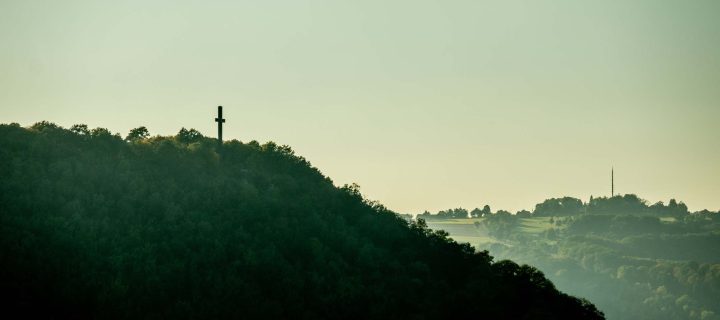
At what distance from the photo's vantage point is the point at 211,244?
6147 cm

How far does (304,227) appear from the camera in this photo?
234ft

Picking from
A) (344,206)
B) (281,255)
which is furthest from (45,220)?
(344,206)

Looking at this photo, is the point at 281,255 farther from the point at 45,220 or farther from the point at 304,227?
the point at 45,220

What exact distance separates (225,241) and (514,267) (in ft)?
115

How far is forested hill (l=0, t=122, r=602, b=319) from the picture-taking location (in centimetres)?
5150

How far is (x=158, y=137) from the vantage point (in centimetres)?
7725

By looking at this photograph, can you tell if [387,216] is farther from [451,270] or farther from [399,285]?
[399,285]

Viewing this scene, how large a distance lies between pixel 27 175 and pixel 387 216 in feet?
125

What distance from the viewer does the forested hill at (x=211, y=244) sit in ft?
169

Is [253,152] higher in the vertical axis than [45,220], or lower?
higher

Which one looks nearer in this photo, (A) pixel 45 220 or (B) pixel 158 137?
(A) pixel 45 220

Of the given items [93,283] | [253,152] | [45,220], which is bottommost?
[93,283]

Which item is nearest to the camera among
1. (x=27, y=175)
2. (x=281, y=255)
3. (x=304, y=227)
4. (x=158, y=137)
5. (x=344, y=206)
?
(x=27, y=175)

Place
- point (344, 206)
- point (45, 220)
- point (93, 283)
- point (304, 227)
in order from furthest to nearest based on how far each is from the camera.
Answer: point (344, 206)
point (304, 227)
point (45, 220)
point (93, 283)
